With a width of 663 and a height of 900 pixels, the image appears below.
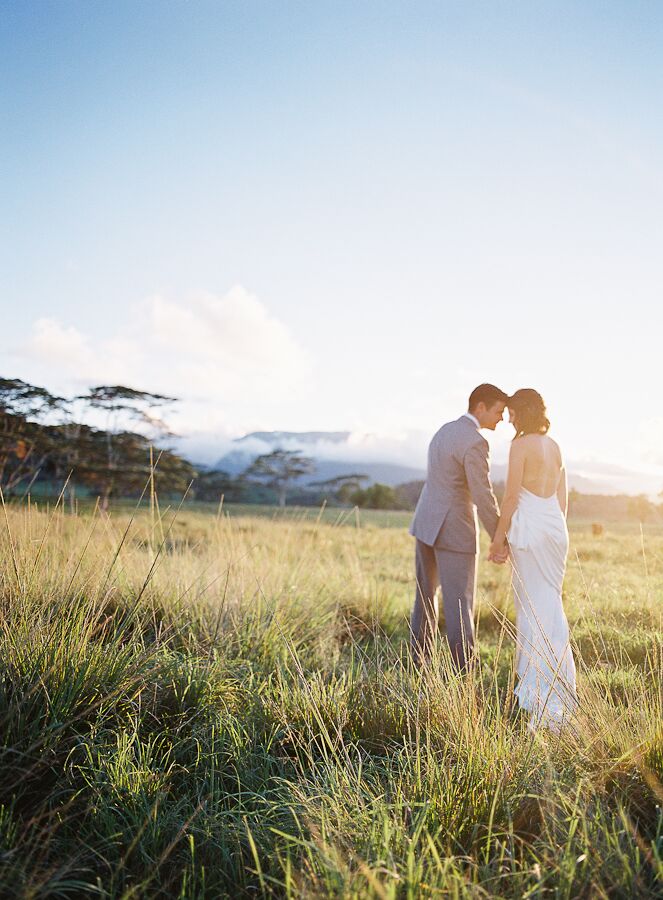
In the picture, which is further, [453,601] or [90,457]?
[90,457]

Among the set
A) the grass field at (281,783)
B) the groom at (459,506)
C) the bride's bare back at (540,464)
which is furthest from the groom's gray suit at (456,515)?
the grass field at (281,783)

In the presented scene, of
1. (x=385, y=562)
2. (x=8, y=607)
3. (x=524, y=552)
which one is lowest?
(x=385, y=562)

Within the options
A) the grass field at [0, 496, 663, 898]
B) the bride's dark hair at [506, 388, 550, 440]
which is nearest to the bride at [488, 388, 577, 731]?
the bride's dark hair at [506, 388, 550, 440]

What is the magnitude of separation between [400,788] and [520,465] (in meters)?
2.78

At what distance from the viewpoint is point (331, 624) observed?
4816 mm

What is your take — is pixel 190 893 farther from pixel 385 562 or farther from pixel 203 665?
pixel 385 562

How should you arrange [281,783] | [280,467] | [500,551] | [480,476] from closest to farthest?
[281,783]
[480,476]
[500,551]
[280,467]

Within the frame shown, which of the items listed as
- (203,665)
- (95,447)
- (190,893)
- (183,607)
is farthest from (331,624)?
(95,447)

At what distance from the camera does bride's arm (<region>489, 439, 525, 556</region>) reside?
4.36m

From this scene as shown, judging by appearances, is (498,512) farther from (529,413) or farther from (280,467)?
(280,467)

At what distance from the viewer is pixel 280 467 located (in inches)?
3492

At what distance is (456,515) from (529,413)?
94cm

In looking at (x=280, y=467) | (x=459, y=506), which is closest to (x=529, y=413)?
(x=459, y=506)

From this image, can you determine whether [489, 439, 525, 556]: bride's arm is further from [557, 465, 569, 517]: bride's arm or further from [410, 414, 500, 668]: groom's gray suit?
[557, 465, 569, 517]: bride's arm
